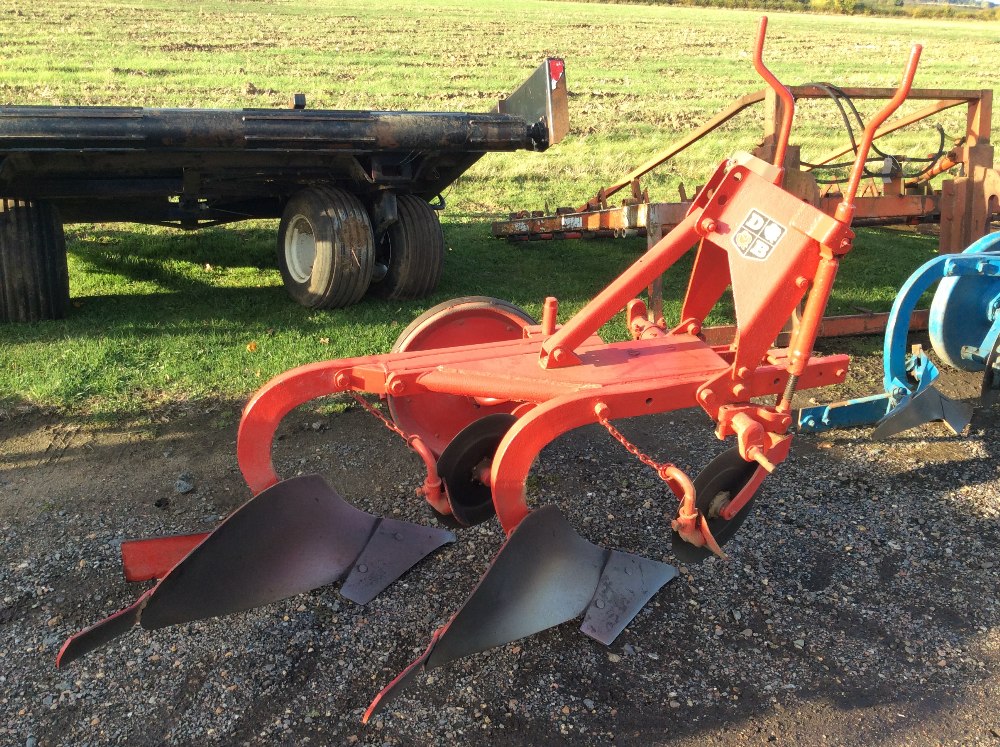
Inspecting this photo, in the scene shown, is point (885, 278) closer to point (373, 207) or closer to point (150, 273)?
point (373, 207)

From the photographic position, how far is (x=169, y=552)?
3.03m

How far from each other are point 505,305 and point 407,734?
1.90m

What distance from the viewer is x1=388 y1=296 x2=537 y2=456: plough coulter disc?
3623 millimetres

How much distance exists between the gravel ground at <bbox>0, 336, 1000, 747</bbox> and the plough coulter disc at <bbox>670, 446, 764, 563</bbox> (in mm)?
208

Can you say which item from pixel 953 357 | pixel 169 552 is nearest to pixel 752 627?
pixel 169 552

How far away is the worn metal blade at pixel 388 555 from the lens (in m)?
3.03

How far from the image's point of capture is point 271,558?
2.89 metres

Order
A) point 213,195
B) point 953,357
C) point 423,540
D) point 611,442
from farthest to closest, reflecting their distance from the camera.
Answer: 1. point 213,195
2. point 953,357
3. point 611,442
4. point 423,540

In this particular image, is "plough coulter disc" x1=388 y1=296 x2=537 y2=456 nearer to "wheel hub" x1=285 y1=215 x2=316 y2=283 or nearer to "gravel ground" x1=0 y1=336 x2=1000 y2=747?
"gravel ground" x1=0 y1=336 x2=1000 y2=747

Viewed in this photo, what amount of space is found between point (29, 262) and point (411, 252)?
2493 mm

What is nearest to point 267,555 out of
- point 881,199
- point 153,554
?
A: point 153,554

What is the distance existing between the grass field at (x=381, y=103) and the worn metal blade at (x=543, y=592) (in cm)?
247

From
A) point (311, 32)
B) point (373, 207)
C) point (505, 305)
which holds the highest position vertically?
point (311, 32)

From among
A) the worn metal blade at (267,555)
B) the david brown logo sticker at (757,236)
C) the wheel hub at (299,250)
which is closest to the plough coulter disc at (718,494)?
the david brown logo sticker at (757,236)
